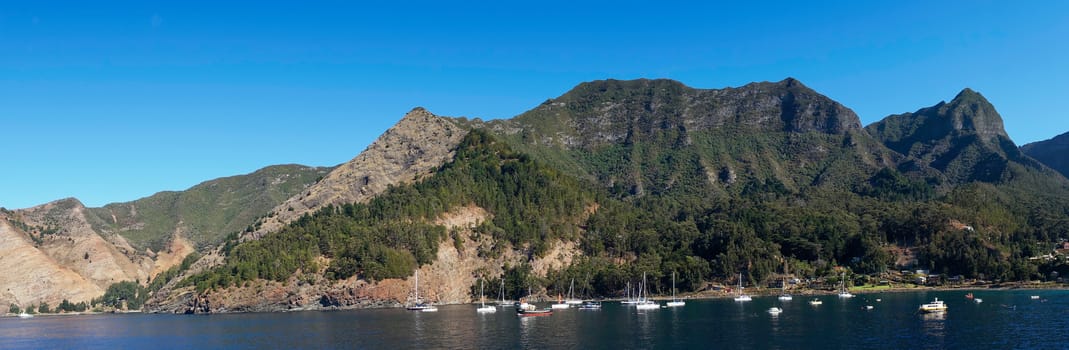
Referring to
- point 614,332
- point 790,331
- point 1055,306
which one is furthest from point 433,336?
point 1055,306

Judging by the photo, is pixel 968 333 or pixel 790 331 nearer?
pixel 968 333

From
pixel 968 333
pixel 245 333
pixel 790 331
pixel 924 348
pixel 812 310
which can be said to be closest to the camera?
pixel 924 348

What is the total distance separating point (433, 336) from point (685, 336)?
→ 4867 cm

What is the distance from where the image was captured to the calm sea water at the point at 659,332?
4980 inches

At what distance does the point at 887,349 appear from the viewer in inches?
4520

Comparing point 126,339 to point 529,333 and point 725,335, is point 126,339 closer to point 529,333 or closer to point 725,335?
point 529,333

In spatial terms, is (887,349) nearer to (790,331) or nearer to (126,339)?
(790,331)

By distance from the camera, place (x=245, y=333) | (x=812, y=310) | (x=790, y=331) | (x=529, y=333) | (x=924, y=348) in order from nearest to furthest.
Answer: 1. (x=924, y=348)
2. (x=790, y=331)
3. (x=529, y=333)
4. (x=245, y=333)
5. (x=812, y=310)

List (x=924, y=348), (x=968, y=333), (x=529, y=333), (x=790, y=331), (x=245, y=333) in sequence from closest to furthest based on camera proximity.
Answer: (x=924, y=348), (x=968, y=333), (x=790, y=331), (x=529, y=333), (x=245, y=333)

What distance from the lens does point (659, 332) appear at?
488 ft

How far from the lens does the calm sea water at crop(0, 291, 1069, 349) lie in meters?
126

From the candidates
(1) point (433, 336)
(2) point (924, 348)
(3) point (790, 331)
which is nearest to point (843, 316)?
(3) point (790, 331)

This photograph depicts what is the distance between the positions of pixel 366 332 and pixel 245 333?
101 feet

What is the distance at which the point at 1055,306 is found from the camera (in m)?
182
